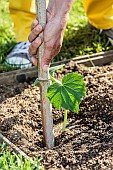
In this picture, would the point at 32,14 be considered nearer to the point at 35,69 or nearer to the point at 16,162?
the point at 35,69

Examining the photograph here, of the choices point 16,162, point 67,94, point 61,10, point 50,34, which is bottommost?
point 16,162

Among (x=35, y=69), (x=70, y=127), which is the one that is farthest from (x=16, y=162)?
(x=35, y=69)

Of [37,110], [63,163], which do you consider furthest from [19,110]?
[63,163]

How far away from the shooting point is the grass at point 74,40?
4.18 metres

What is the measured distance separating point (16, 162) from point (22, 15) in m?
1.76

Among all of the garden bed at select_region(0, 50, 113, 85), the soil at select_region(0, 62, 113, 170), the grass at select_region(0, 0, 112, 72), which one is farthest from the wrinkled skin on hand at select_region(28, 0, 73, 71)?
the grass at select_region(0, 0, 112, 72)

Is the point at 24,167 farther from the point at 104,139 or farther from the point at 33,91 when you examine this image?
the point at 33,91

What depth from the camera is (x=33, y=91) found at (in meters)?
3.59

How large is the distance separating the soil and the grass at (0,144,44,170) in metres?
0.11

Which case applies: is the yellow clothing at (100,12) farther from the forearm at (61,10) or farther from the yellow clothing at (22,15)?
the forearm at (61,10)

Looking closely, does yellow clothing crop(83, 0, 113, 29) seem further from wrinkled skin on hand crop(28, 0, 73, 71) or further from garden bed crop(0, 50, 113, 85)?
wrinkled skin on hand crop(28, 0, 73, 71)

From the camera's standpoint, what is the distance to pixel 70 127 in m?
3.16

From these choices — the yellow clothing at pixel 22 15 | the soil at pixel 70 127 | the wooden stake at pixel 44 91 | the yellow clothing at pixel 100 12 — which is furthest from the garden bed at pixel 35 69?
the wooden stake at pixel 44 91

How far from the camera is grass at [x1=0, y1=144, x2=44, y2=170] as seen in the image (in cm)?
259
